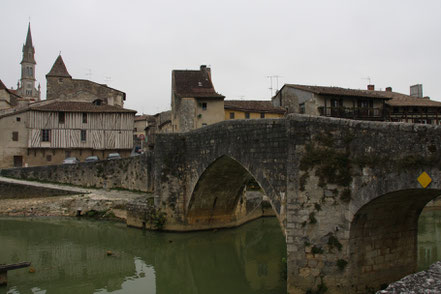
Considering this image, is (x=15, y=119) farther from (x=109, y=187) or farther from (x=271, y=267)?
(x=271, y=267)

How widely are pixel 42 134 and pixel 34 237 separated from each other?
16.1 m

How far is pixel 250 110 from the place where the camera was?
3155 cm

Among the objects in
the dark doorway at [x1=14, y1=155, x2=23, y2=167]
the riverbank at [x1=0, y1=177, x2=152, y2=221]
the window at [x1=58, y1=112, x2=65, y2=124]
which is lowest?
the riverbank at [x1=0, y1=177, x2=152, y2=221]

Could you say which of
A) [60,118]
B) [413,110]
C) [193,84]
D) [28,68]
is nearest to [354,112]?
[413,110]

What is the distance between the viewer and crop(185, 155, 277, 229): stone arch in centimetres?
1513

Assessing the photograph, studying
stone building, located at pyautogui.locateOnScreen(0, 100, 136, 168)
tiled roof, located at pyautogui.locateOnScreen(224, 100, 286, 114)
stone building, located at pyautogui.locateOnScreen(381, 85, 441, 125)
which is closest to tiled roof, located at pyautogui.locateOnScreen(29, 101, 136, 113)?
stone building, located at pyautogui.locateOnScreen(0, 100, 136, 168)

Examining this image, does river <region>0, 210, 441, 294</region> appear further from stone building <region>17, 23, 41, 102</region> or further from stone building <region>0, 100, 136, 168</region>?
stone building <region>17, 23, 41, 102</region>

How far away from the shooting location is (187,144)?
1620 cm

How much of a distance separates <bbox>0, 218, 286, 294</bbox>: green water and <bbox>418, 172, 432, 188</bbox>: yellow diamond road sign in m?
5.01

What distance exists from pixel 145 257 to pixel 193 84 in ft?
61.1

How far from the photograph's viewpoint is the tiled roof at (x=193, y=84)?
29.0 metres

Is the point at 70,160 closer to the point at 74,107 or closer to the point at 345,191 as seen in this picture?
the point at 74,107

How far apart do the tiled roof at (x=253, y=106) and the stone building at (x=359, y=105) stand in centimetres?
145

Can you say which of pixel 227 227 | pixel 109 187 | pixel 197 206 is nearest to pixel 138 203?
pixel 197 206
